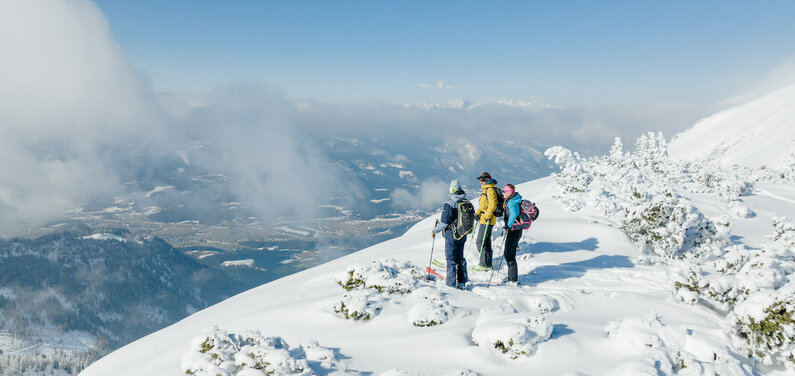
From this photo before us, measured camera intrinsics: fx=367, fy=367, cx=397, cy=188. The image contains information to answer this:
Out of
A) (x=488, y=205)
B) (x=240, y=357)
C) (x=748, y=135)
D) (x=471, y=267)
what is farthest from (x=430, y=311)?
(x=748, y=135)

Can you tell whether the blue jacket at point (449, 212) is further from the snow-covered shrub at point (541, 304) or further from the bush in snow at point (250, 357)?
the bush in snow at point (250, 357)

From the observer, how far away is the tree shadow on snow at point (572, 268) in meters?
10.9

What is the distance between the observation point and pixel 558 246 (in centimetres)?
1410

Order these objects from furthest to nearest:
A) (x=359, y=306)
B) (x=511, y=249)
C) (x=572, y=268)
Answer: (x=572, y=268) → (x=511, y=249) → (x=359, y=306)

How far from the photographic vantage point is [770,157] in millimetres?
73312

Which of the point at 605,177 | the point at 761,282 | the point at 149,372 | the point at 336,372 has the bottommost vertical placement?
the point at 149,372

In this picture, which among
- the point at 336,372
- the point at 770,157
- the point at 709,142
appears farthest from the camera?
the point at 709,142

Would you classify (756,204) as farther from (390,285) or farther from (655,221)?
(390,285)

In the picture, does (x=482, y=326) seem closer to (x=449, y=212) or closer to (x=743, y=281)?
(x=449, y=212)

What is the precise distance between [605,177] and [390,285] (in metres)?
18.8

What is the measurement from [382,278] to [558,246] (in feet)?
26.9

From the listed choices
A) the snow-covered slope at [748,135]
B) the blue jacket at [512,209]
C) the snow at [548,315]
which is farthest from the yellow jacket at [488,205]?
the snow-covered slope at [748,135]

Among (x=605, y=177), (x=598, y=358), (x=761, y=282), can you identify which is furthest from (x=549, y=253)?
(x=605, y=177)

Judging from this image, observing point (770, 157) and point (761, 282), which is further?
point (770, 157)
